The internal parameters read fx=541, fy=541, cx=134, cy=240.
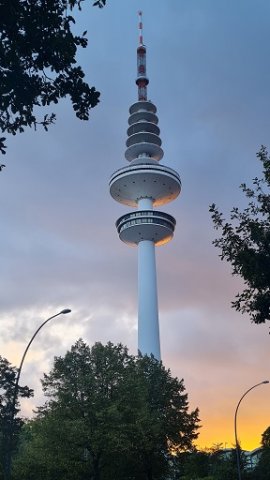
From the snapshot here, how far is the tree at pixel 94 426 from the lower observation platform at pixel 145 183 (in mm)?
71224

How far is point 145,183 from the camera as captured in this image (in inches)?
4587

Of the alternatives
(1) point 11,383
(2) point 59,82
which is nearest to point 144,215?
(1) point 11,383

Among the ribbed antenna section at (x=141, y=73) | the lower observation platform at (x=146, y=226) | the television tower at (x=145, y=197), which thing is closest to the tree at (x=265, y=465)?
the television tower at (x=145, y=197)

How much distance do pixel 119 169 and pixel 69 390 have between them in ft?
268

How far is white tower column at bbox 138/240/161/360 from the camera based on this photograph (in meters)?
103

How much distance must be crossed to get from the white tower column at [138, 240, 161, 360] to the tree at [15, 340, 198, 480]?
5437cm

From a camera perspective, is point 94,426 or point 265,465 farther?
point 265,465

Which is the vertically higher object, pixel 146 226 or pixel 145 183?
pixel 145 183

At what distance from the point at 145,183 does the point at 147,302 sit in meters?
26.1

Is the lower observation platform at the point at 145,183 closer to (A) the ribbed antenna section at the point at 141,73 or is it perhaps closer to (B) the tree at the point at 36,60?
(A) the ribbed antenna section at the point at 141,73

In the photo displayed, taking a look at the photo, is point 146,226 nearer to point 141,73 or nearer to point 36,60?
point 141,73

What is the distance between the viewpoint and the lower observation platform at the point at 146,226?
365ft

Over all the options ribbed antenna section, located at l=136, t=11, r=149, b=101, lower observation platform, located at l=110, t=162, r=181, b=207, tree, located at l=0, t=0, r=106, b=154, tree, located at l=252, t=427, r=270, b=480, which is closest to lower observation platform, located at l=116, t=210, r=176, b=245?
lower observation platform, located at l=110, t=162, r=181, b=207

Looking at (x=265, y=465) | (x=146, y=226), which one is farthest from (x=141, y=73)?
(x=265, y=465)
